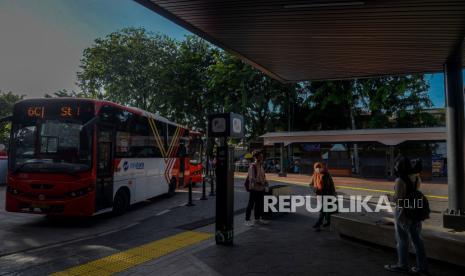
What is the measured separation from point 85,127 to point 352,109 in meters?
24.4

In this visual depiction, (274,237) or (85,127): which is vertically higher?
(85,127)

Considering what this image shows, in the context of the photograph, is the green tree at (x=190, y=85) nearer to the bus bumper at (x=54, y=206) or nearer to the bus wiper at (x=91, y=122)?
the bus wiper at (x=91, y=122)

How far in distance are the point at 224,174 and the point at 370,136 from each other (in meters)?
18.7

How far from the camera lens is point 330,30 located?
24.1 feet

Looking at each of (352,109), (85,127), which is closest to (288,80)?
(85,127)

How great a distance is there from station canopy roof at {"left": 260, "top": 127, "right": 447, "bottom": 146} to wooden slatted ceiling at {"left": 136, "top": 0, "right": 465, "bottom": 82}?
13.4 m

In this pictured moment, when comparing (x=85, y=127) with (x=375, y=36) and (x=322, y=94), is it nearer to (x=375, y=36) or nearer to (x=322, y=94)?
(x=375, y=36)

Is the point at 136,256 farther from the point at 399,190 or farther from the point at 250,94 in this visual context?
the point at 250,94

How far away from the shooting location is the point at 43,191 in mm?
8477

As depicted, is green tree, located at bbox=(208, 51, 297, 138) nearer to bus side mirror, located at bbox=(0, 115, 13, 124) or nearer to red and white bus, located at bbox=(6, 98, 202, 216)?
red and white bus, located at bbox=(6, 98, 202, 216)

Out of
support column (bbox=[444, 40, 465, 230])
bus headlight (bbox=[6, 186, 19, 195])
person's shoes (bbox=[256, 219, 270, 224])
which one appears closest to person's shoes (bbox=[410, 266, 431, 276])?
support column (bbox=[444, 40, 465, 230])

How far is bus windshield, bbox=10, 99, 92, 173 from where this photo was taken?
339 inches

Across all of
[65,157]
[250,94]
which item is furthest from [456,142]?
[250,94]

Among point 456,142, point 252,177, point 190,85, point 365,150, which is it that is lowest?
point 252,177
